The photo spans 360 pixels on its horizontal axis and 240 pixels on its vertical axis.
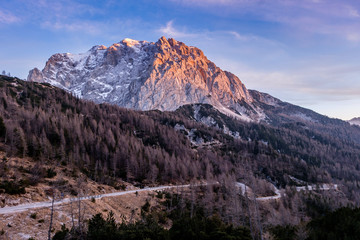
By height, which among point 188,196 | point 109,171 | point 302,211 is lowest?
point 302,211

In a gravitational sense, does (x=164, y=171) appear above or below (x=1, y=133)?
below

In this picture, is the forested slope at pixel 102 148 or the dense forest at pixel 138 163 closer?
the dense forest at pixel 138 163

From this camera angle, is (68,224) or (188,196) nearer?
(68,224)

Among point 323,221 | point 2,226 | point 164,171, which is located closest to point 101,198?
point 2,226

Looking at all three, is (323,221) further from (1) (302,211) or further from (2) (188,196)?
(1) (302,211)

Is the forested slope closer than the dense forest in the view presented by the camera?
No

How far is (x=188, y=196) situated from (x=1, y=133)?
A: 71.4 meters

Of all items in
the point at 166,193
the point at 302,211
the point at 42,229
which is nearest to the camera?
the point at 42,229

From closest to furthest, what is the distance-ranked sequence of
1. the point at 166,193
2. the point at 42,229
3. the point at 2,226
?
the point at 2,226 → the point at 42,229 → the point at 166,193

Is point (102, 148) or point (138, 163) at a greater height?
point (102, 148)

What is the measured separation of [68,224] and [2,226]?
32.1ft

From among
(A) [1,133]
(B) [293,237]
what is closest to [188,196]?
(B) [293,237]

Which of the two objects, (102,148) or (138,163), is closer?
(138,163)

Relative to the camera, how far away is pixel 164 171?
11531 centimetres
